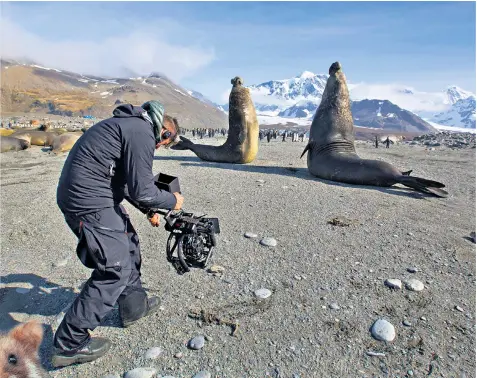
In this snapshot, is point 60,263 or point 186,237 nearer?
point 186,237

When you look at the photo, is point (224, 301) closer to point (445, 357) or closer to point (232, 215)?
point (445, 357)

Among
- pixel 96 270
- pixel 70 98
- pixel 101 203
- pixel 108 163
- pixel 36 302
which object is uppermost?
pixel 70 98

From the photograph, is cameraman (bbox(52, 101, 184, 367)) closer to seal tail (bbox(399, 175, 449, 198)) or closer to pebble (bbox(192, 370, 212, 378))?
pebble (bbox(192, 370, 212, 378))

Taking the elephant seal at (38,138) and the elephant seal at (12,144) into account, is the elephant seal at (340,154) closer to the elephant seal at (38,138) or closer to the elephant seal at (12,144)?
the elephant seal at (12,144)

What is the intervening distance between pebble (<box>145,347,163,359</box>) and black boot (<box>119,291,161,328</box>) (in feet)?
1.11

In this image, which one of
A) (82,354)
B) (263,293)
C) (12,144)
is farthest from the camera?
(12,144)

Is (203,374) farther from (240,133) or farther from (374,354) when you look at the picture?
(240,133)

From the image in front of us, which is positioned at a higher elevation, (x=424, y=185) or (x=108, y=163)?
(x=108, y=163)

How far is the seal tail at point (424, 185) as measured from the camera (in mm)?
A: 6633

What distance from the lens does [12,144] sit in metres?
12.9

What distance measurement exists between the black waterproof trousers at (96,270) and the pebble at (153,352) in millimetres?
372

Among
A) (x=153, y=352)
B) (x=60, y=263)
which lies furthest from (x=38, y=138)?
(x=153, y=352)

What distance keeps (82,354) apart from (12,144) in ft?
42.1

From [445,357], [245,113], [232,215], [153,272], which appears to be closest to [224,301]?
[153,272]
